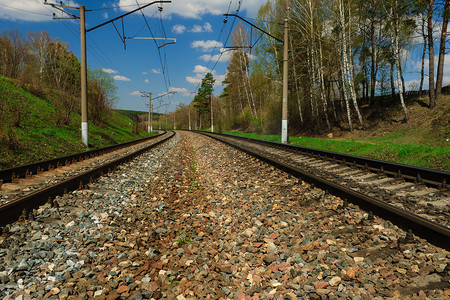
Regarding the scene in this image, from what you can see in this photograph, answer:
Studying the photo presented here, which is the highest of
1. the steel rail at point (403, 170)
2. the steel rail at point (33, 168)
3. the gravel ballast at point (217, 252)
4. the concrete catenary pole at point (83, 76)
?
the concrete catenary pole at point (83, 76)

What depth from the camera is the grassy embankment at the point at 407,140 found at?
908cm

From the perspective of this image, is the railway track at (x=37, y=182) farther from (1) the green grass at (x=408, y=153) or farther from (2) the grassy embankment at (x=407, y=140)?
(2) the grassy embankment at (x=407, y=140)

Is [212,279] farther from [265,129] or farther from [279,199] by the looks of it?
[265,129]

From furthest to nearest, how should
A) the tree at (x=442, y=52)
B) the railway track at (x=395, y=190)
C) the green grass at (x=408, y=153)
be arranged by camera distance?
the tree at (x=442, y=52) → the green grass at (x=408, y=153) → the railway track at (x=395, y=190)

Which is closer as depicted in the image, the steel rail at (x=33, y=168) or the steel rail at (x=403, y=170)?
the steel rail at (x=403, y=170)

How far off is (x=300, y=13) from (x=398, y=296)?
26.7 meters

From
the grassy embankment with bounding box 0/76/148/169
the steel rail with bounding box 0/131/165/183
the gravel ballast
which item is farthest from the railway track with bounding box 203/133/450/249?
the grassy embankment with bounding box 0/76/148/169

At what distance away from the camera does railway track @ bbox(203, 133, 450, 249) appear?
320 cm

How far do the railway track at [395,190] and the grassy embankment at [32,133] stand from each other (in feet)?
30.3

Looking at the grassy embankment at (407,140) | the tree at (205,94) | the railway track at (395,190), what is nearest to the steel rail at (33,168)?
the railway track at (395,190)

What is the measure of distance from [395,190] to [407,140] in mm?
14862

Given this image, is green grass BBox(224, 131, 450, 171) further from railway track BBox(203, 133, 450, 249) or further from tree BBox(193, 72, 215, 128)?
tree BBox(193, 72, 215, 128)

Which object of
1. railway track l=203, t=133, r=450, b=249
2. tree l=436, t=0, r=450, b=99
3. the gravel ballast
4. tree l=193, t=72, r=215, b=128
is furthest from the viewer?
tree l=193, t=72, r=215, b=128

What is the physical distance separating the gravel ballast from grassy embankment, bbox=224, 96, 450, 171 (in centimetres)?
666
